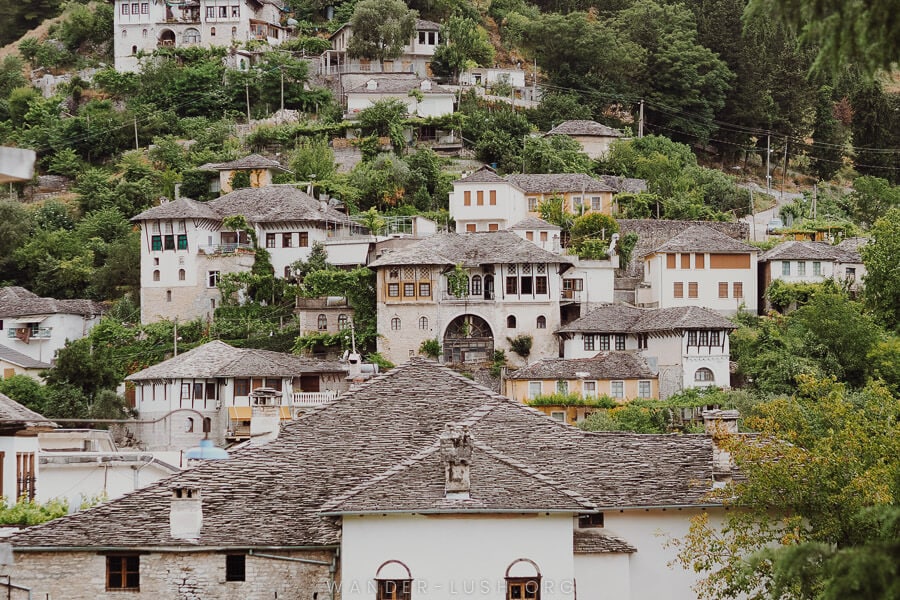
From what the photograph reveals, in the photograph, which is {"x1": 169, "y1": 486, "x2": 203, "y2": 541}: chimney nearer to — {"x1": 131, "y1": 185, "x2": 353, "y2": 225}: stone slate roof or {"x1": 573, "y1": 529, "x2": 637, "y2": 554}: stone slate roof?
{"x1": 573, "y1": 529, "x2": 637, "y2": 554}: stone slate roof

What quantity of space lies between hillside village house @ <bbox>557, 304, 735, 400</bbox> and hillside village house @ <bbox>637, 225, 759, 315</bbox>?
3.04 meters

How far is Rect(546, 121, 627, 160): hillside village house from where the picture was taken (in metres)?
111

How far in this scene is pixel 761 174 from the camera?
5002 inches

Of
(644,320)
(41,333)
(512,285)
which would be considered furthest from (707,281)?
(41,333)

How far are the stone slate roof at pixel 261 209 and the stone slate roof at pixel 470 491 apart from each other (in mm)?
64037

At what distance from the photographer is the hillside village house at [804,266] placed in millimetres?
85312

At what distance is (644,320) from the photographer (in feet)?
266

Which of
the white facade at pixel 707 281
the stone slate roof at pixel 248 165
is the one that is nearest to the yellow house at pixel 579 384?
the white facade at pixel 707 281

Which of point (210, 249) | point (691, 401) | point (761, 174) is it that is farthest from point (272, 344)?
point (761, 174)

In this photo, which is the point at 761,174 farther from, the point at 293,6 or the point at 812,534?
the point at 812,534

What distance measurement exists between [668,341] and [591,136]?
3549 cm

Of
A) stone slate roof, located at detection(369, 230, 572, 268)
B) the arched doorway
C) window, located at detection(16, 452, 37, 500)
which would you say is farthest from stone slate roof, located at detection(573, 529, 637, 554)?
stone slate roof, located at detection(369, 230, 572, 268)

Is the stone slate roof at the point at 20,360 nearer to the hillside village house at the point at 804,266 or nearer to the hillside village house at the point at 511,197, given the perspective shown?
the hillside village house at the point at 511,197

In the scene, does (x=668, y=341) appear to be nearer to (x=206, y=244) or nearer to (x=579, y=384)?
(x=579, y=384)
